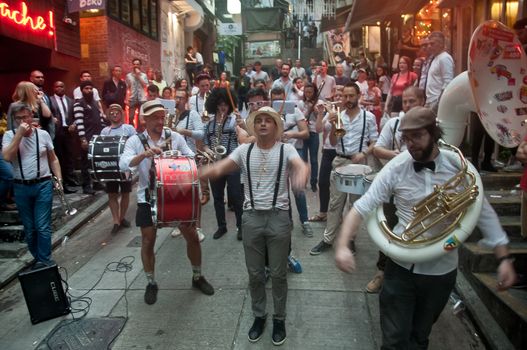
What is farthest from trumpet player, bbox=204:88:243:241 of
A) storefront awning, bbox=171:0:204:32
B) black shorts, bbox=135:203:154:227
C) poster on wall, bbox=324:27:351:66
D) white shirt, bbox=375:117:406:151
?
poster on wall, bbox=324:27:351:66

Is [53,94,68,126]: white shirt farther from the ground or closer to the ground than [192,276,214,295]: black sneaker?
farther from the ground

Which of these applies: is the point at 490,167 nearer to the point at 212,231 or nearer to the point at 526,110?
the point at 526,110

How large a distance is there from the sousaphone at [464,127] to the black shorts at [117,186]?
4.64 metres

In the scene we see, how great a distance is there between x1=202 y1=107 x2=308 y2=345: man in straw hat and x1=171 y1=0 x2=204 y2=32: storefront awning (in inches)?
616

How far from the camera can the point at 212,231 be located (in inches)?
255

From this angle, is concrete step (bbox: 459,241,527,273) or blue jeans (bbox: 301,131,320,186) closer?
concrete step (bbox: 459,241,527,273)

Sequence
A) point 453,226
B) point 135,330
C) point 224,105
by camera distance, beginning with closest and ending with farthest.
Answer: point 453,226, point 135,330, point 224,105

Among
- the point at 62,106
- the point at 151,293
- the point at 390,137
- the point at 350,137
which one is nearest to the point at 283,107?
the point at 350,137

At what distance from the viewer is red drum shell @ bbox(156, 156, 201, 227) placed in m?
4.08

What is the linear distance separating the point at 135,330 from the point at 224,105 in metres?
3.09

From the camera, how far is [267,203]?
3750 millimetres

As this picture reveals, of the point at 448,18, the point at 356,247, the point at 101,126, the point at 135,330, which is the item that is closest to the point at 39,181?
the point at 135,330

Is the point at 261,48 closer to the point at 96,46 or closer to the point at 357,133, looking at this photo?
the point at 96,46

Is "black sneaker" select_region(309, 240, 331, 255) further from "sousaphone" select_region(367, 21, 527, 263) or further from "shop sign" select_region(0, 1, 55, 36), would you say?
"shop sign" select_region(0, 1, 55, 36)
